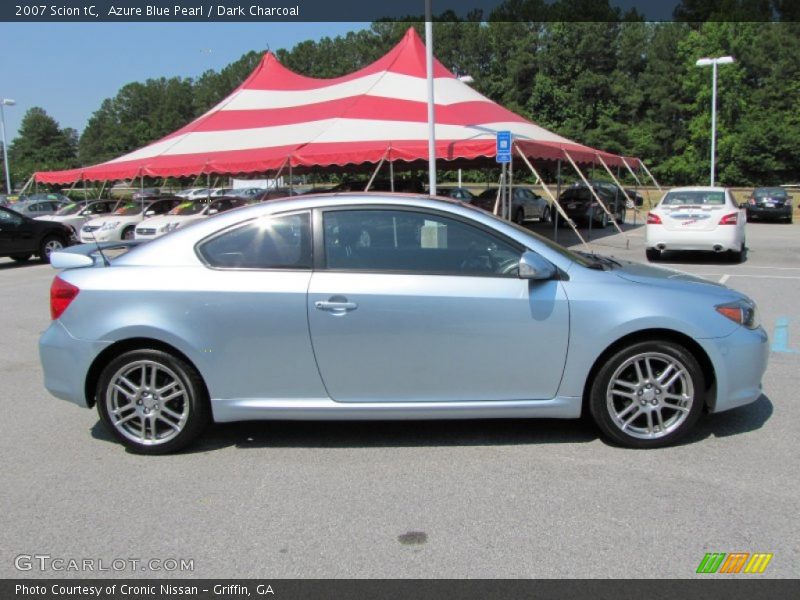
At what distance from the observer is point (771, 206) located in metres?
28.3

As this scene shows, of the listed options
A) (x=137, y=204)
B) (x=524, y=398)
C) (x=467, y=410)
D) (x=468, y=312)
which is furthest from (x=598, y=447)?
(x=137, y=204)

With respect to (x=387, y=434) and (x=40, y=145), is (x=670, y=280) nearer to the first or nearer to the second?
(x=387, y=434)

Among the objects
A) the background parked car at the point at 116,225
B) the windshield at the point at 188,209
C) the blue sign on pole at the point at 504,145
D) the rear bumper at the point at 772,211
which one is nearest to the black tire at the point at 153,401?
the blue sign on pole at the point at 504,145

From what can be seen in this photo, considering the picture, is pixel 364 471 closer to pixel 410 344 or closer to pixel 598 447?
pixel 410 344

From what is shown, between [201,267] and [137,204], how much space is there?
20.4 meters

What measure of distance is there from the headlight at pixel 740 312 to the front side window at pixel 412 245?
4.37 ft

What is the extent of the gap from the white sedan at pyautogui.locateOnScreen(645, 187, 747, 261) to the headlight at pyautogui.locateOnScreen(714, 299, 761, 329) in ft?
34.5

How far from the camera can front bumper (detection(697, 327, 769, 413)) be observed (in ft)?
14.1

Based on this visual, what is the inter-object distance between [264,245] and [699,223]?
476 inches

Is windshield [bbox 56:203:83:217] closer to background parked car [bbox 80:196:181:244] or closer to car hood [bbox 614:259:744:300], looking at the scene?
background parked car [bbox 80:196:181:244]

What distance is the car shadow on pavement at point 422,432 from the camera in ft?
15.1

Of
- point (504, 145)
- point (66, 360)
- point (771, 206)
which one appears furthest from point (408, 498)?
point (771, 206)

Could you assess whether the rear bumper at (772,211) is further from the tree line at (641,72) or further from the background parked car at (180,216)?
the tree line at (641,72)

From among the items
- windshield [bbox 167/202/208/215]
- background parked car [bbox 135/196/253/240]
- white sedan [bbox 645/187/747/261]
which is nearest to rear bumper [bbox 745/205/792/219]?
white sedan [bbox 645/187/747/261]
